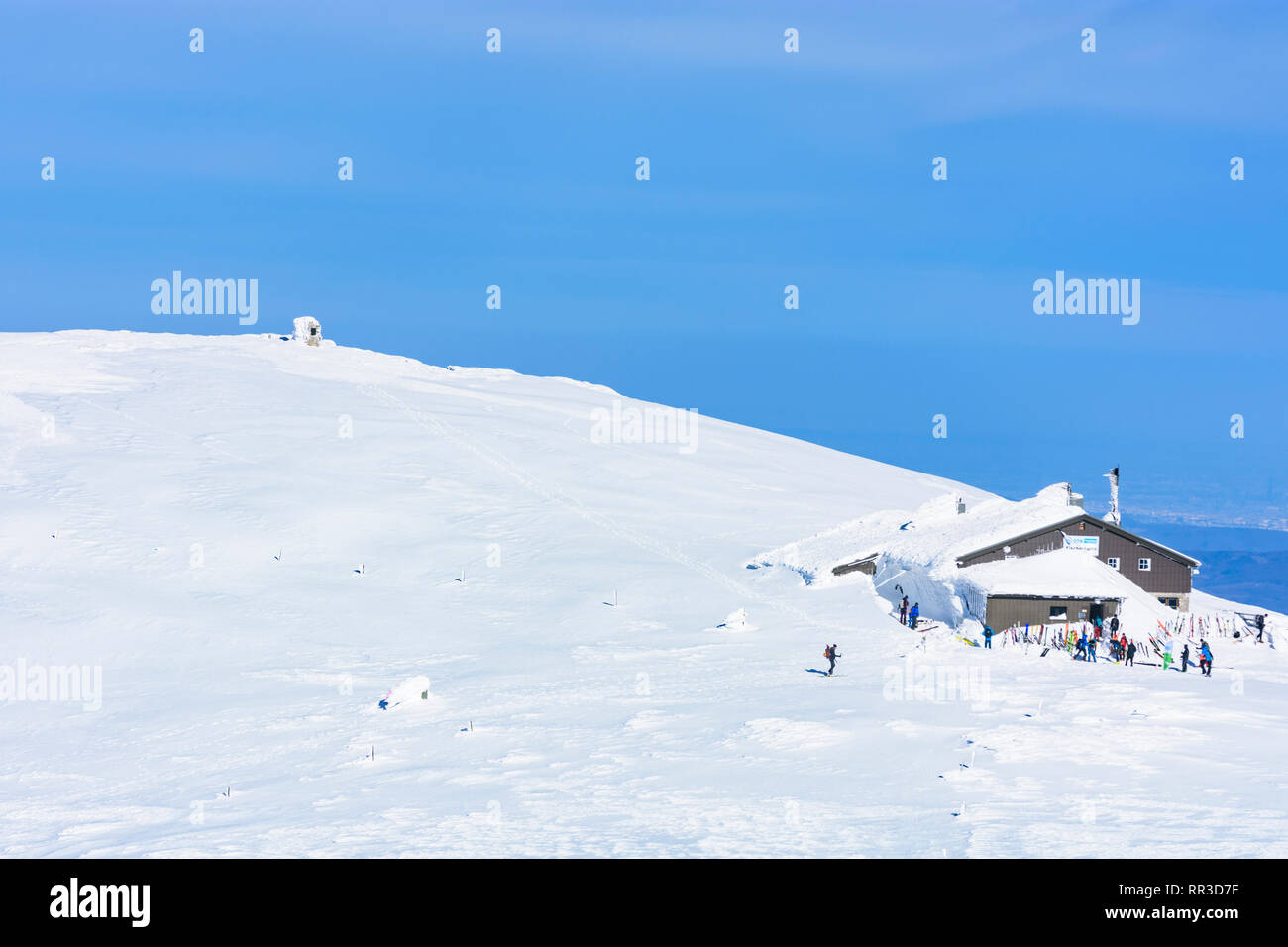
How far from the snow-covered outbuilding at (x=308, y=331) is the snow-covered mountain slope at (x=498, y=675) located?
72.1 feet

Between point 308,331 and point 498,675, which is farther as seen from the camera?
point 308,331

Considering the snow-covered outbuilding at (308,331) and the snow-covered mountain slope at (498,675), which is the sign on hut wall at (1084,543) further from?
the snow-covered outbuilding at (308,331)

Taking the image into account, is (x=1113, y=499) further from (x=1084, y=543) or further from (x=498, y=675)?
(x=498, y=675)

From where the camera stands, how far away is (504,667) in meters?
36.8

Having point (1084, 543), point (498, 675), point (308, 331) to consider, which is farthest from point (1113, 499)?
point (308, 331)

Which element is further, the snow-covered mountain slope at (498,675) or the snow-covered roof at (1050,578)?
the snow-covered roof at (1050,578)

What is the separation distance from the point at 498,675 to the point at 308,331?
65.0 metres

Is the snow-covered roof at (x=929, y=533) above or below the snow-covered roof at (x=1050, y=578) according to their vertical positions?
above

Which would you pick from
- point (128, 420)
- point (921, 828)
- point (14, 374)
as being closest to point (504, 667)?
point (921, 828)

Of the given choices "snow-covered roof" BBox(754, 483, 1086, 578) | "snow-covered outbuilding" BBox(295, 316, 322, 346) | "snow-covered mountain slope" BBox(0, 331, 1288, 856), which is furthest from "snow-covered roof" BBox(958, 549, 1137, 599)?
"snow-covered outbuilding" BBox(295, 316, 322, 346)

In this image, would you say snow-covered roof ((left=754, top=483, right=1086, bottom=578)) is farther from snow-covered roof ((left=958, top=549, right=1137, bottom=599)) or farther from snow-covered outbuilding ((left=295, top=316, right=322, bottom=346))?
snow-covered outbuilding ((left=295, top=316, right=322, bottom=346))

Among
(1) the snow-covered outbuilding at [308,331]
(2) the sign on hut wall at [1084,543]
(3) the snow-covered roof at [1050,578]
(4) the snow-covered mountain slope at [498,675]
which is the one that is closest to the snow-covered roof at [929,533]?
(2) the sign on hut wall at [1084,543]

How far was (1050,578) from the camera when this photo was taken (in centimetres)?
4194

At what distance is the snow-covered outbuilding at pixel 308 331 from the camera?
94.9 metres
